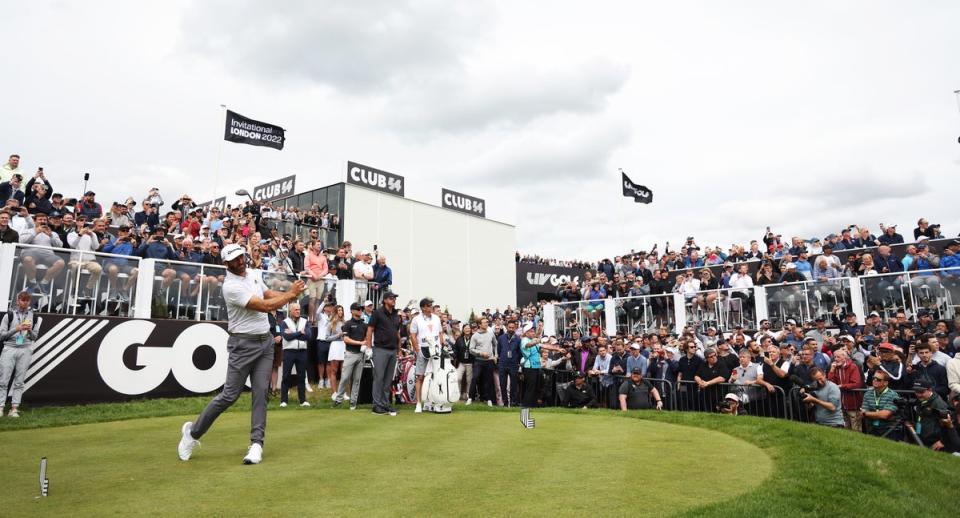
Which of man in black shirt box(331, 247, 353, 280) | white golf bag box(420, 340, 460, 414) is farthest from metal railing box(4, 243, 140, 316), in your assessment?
white golf bag box(420, 340, 460, 414)

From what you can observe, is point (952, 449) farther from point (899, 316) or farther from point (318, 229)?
point (318, 229)

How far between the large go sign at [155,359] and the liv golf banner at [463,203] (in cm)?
2751

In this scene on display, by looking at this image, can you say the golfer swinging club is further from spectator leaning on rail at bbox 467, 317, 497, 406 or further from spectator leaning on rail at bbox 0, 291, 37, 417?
spectator leaning on rail at bbox 467, 317, 497, 406

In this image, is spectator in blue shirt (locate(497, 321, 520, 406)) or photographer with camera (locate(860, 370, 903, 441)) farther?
spectator in blue shirt (locate(497, 321, 520, 406))

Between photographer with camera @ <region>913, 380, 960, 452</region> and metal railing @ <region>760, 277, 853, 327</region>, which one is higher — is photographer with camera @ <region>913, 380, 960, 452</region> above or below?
below

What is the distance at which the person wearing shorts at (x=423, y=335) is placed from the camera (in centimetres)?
1302

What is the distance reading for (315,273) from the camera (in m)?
17.7

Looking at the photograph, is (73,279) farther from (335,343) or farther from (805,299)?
(805,299)

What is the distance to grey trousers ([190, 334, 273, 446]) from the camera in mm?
6973

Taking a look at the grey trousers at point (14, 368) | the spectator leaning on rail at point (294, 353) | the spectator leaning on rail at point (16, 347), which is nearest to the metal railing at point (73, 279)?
the spectator leaning on rail at point (16, 347)

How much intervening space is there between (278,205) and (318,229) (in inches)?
280

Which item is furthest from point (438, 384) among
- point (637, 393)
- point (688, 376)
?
point (688, 376)

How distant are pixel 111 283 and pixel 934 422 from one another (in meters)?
16.8

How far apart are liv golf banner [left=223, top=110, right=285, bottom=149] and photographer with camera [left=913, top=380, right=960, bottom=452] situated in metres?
22.8
